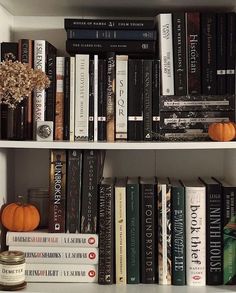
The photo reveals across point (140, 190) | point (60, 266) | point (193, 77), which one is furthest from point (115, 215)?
point (193, 77)

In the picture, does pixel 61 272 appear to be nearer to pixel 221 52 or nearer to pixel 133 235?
pixel 133 235

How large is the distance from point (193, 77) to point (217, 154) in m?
0.28

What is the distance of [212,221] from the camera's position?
50.5 inches

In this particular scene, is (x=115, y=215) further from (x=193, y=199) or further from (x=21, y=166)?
(x=21, y=166)

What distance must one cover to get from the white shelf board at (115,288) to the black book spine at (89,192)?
5.7 inches

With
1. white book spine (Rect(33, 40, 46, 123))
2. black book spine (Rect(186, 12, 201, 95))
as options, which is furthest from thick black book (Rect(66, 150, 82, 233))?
black book spine (Rect(186, 12, 201, 95))

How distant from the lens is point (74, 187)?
4.25 feet

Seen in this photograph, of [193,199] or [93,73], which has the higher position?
[93,73]

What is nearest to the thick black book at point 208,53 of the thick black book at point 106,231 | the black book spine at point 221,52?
the black book spine at point 221,52

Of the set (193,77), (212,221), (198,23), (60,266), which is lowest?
(60,266)

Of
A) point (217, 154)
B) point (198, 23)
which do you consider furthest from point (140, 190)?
point (198, 23)

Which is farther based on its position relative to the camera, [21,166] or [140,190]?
[21,166]

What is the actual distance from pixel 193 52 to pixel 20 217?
0.63m

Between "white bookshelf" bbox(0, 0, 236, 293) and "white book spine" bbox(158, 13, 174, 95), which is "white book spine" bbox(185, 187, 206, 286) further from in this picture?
"white book spine" bbox(158, 13, 174, 95)
